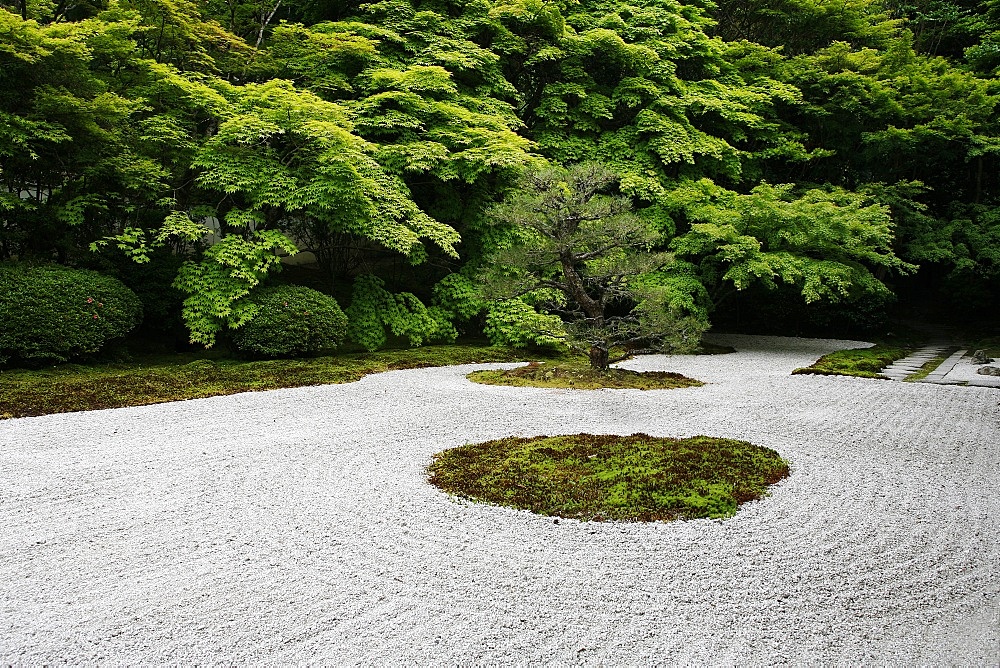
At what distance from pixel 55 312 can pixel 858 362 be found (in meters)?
10.4

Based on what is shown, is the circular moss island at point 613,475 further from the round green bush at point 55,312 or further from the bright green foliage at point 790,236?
the bright green foliage at point 790,236

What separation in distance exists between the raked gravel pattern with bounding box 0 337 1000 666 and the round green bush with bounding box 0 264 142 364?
2.22 metres

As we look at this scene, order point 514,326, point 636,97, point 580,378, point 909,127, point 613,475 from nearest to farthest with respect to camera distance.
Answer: point 613,475
point 580,378
point 514,326
point 636,97
point 909,127

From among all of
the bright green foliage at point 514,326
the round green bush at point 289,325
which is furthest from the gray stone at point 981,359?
the round green bush at point 289,325

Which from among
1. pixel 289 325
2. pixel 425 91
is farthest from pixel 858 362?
pixel 289 325

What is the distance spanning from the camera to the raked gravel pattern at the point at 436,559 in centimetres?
228

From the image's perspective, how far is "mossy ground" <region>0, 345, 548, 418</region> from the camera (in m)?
6.11

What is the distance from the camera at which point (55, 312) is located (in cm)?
720

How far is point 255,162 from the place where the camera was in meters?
8.45

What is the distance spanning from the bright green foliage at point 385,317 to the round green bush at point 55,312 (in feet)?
10.2

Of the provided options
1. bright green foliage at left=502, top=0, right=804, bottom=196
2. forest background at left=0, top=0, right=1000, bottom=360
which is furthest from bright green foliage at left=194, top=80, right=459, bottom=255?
bright green foliage at left=502, top=0, right=804, bottom=196

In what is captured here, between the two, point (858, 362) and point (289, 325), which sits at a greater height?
point (289, 325)

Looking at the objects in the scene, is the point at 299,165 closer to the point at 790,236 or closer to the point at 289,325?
the point at 289,325

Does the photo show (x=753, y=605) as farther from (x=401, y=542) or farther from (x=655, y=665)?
(x=401, y=542)
